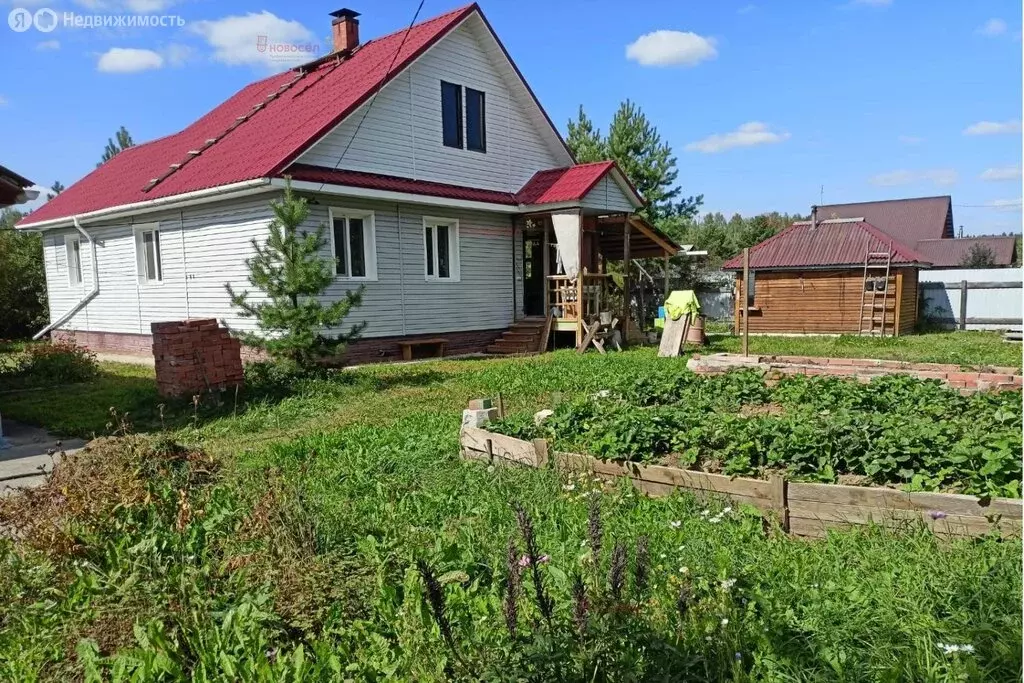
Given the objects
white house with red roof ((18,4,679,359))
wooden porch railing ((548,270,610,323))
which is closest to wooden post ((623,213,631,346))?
white house with red roof ((18,4,679,359))

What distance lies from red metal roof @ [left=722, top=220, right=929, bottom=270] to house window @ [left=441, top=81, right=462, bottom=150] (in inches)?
415

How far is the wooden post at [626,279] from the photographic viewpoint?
1681 cm

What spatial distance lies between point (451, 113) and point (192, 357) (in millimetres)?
9340

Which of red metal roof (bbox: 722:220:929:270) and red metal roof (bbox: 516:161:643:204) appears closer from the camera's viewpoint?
red metal roof (bbox: 516:161:643:204)

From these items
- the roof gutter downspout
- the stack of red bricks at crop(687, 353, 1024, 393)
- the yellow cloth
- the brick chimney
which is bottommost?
the stack of red bricks at crop(687, 353, 1024, 393)

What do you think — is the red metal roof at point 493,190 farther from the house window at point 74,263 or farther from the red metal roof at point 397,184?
the house window at point 74,263

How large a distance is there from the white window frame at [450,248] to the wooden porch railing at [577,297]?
7.76 ft

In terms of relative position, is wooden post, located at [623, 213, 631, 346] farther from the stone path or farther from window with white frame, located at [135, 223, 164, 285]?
the stone path

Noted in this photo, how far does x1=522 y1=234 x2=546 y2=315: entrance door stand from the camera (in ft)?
62.5

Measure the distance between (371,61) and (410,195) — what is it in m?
4.08

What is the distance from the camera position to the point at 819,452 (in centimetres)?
465

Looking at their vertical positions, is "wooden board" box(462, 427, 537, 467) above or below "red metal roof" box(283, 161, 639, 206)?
below

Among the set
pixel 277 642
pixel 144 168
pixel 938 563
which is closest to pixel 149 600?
pixel 277 642

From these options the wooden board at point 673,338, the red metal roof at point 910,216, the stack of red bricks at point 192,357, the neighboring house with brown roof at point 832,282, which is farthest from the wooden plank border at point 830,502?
the red metal roof at point 910,216
